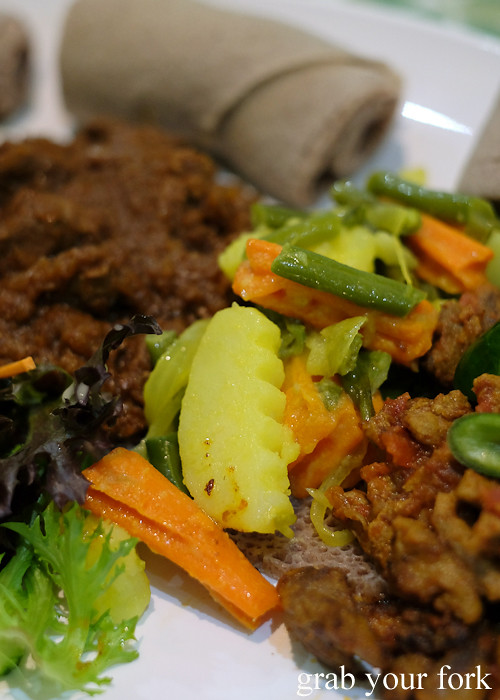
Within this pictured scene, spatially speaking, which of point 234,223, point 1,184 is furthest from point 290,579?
point 1,184

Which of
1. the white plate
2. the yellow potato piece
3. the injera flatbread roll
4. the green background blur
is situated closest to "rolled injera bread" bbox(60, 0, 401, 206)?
the white plate

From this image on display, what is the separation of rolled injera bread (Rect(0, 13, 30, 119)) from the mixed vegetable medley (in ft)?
9.12

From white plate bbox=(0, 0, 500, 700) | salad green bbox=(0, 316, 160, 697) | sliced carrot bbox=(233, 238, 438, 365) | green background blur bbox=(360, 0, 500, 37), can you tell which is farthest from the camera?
green background blur bbox=(360, 0, 500, 37)

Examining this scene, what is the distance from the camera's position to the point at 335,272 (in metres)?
2.52

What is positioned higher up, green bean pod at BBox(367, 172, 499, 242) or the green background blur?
the green background blur

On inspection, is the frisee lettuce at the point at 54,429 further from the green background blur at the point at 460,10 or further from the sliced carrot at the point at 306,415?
the green background blur at the point at 460,10

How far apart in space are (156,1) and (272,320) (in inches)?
120

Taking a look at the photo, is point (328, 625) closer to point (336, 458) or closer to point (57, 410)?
point (336, 458)

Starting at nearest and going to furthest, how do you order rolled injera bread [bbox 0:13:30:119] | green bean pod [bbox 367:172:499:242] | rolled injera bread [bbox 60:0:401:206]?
1. green bean pod [bbox 367:172:499:242]
2. rolled injera bread [bbox 60:0:401:206]
3. rolled injera bread [bbox 0:13:30:119]

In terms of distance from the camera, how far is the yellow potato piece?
2234mm

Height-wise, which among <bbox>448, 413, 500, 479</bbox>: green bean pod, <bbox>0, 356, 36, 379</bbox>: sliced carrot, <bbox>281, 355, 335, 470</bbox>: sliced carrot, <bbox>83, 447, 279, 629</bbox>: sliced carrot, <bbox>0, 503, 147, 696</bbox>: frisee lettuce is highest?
<bbox>448, 413, 500, 479</bbox>: green bean pod

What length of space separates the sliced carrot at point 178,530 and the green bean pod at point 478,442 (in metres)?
0.85

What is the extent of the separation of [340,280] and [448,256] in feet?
2.28

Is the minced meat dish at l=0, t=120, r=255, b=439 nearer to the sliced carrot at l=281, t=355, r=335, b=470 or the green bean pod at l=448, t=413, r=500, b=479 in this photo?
the sliced carrot at l=281, t=355, r=335, b=470
